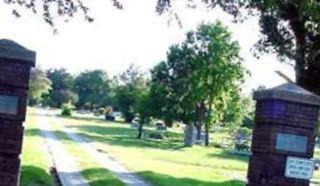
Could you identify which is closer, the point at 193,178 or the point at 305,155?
the point at 305,155

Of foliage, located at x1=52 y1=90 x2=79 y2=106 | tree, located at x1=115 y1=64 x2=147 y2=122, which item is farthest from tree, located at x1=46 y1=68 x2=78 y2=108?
tree, located at x1=115 y1=64 x2=147 y2=122

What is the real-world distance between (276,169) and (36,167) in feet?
41.6

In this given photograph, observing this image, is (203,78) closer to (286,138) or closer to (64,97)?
(286,138)

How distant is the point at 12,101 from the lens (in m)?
10.7

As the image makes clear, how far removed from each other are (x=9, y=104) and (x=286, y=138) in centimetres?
402

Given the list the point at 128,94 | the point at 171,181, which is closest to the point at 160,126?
the point at 128,94

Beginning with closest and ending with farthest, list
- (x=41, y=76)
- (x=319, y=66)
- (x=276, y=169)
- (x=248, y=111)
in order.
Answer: (x=276, y=169) → (x=319, y=66) → (x=248, y=111) → (x=41, y=76)

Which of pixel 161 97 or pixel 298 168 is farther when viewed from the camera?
pixel 161 97

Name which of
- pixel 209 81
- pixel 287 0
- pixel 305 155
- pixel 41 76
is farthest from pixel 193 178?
pixel 41 76

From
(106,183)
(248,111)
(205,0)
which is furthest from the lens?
(248,111)

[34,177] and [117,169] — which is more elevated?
[34,177]

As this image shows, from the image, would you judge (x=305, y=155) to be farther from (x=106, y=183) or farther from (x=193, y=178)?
(x=193, y=178)

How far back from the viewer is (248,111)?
98062 mm

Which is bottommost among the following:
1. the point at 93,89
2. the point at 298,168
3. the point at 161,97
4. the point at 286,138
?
the point at 298,168
